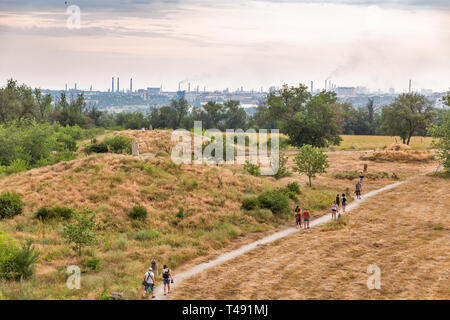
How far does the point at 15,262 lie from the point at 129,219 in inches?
394

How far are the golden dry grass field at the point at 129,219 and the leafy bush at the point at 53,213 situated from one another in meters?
0.75

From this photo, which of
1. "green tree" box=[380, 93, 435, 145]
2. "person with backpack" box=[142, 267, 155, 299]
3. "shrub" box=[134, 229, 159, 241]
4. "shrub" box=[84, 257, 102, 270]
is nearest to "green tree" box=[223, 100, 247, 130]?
"green tree" box=[380, 93, 435, 145]

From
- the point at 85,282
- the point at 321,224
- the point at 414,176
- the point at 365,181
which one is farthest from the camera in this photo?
the point at 414,176

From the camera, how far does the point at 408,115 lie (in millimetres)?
82188

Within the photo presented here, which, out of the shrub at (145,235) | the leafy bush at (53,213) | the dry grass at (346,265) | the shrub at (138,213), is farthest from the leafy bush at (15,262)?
the shrub at (138,213)

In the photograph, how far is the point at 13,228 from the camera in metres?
26.6

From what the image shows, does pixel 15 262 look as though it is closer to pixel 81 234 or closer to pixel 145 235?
pixel 81 234

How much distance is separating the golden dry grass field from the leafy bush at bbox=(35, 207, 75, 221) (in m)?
0.75

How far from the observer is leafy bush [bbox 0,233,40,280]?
1967 cm

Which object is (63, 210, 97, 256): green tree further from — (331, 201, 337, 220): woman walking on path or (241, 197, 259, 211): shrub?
(331, 201, 337, 220): woman walking on path

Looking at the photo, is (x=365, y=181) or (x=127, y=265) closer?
(x=127, y=265)

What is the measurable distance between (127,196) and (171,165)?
7.56m

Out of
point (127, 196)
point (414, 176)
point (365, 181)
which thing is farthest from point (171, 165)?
point (414, 176)
